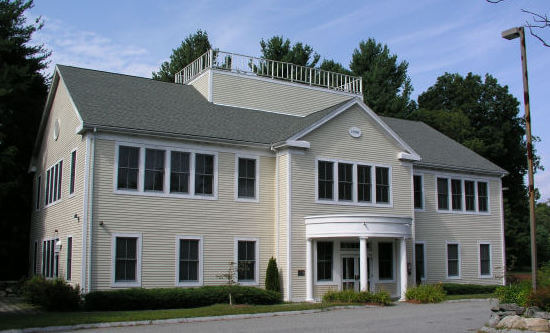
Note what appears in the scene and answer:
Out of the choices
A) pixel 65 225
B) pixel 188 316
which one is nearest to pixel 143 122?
pixel 65 225

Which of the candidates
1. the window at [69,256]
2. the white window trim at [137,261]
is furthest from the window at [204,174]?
the window at [69,256]

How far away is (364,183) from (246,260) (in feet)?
22.7

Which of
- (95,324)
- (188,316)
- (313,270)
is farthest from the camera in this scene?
(313,270)

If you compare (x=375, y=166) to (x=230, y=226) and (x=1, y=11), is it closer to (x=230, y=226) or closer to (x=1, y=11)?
(x=230, y=226)

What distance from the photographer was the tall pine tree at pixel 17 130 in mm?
34406

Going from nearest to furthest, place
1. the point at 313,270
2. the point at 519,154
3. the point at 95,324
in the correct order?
the point at 95,324 < the point at 313,270 < the point at 519,154

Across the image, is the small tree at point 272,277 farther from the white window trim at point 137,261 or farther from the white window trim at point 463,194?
the white window trim at point 463,194

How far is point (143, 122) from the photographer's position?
24812 mm

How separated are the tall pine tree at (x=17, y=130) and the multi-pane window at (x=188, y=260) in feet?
40.3

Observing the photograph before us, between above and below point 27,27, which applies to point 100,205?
below

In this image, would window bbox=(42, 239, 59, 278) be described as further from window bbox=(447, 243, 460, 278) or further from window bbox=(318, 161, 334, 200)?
window bbox=(447, 243, 460, 278)

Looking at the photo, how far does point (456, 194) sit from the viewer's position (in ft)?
112

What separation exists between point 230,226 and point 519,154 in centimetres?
4481

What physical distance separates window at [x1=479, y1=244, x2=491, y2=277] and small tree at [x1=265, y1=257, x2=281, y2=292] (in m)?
14.2
